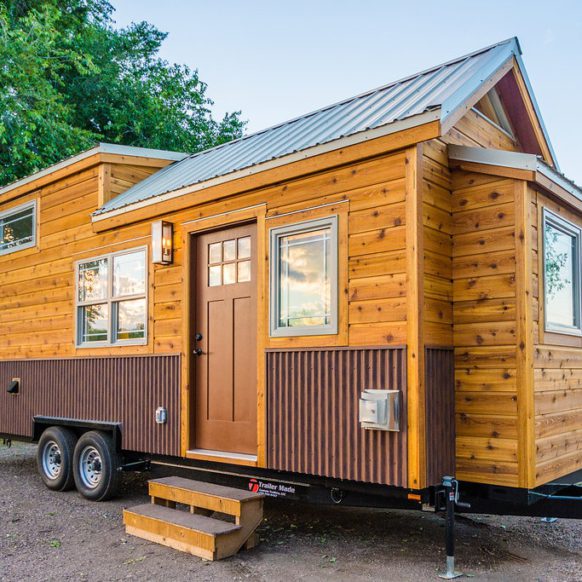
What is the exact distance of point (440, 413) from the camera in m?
4.74

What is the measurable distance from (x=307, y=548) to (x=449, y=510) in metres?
1.41

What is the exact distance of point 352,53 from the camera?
17.4 m

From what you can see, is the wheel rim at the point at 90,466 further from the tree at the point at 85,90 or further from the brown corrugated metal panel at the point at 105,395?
the tree at the point at 85,90

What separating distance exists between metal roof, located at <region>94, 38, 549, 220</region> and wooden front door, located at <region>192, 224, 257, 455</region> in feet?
2.15

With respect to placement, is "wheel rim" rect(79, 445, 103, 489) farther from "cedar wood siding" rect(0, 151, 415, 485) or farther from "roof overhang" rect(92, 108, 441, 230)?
"roof overhang" rect(92, 108, 441, 230)

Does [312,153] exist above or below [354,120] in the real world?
below

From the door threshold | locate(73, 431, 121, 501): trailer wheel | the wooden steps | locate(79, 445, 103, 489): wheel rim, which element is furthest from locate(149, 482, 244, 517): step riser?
locate(79, 445, 103, 489): wheel rim

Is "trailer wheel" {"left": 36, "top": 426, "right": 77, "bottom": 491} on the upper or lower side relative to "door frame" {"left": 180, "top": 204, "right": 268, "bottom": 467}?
lower

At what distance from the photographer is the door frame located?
5.57 metres

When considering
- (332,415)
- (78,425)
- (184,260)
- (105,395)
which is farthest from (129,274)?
(332,415)

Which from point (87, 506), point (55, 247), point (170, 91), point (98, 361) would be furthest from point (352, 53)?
point (87, 506)

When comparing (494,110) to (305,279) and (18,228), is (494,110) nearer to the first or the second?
(305,279)

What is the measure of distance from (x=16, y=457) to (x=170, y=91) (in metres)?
14.3

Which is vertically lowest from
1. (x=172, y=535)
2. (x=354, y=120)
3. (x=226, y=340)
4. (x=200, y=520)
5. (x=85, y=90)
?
(x=172, y=535)
